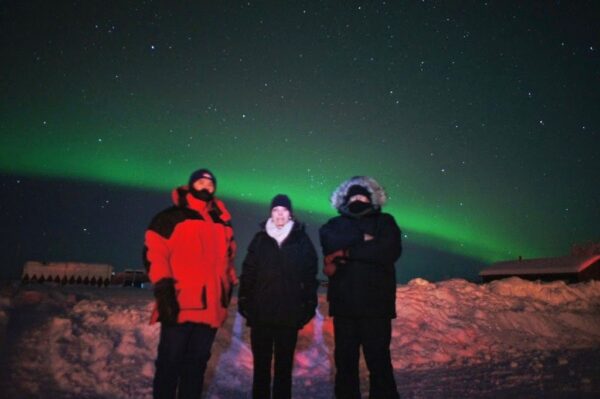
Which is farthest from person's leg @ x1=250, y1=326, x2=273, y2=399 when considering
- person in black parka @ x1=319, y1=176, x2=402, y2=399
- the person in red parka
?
person in black parka @ x1=319, y1=176, x2=402, y2=399

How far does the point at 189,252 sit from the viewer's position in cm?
348

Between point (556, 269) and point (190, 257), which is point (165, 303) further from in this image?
point (556, 269)

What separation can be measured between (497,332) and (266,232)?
259 inches

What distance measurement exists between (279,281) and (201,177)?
117 centimetres

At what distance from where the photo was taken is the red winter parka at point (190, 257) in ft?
11.1

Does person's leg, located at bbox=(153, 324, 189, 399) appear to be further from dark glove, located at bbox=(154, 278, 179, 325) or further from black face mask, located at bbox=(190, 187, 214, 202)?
black face mask, located at bbox=(190, 187, 214, 202)

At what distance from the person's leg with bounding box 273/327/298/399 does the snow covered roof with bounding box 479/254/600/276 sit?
79.6ft

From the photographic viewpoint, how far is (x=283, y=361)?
3.72 m

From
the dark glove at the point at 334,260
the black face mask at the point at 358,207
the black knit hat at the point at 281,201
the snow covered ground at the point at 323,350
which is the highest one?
the black knit hat at the point at 281,201

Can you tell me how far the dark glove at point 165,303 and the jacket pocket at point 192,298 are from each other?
0.05 metres

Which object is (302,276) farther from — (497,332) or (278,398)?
(497,332)

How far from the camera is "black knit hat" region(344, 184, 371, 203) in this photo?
3873 millimetres

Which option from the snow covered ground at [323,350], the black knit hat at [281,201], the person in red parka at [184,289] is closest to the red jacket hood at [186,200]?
the person in red parka at [184,289]

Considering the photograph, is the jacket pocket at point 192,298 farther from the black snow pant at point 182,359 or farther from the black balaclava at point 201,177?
the black balaclava at point 201,177
